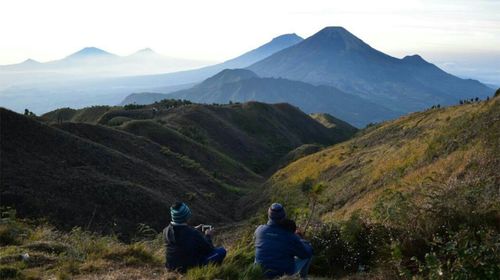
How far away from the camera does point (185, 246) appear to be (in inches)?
298

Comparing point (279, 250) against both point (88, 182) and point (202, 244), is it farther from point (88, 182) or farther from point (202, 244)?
point (88, 182)

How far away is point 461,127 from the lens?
70.5ft

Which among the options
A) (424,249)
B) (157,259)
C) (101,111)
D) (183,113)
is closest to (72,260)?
(157,259)

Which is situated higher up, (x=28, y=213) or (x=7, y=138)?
(x=7, y=138)

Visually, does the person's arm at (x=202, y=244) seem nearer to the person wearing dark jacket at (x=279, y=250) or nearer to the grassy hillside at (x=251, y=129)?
the person wearing dark jacket at (x=279, y=250)

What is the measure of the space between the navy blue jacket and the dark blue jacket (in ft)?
3.17

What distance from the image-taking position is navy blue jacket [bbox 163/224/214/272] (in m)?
7.58

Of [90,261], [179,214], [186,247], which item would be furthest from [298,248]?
[90,261]

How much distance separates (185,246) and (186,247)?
0.9 inches

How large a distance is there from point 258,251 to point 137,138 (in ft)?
115

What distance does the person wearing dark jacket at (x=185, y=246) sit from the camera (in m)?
7.57

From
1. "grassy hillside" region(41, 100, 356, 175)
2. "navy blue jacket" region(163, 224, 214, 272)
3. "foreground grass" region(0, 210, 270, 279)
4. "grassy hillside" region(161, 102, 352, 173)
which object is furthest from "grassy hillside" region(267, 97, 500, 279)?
"grassy hillside" region(161, 102, 352, 173)

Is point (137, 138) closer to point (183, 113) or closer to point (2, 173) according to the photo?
point (2, 173)

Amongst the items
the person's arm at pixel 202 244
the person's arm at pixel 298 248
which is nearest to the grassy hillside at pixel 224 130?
the person's arm at pixel 202 244
